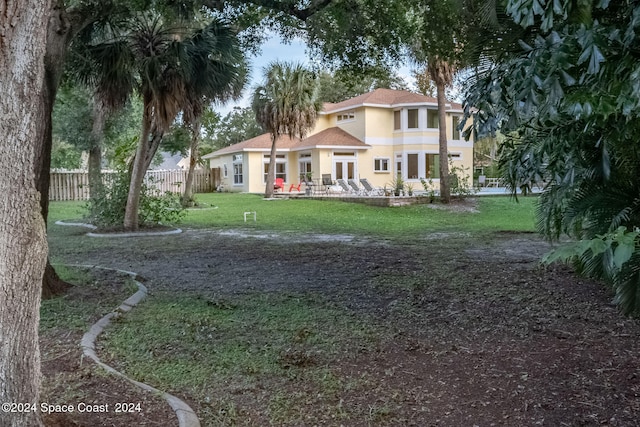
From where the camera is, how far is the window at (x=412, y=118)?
28.4 metres

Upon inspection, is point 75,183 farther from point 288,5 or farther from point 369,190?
point 288,5

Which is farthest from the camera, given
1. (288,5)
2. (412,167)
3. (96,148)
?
(412,167)

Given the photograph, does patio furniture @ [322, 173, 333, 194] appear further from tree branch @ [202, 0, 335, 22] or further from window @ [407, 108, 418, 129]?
tree branch @ [202, 0, 335, 22]

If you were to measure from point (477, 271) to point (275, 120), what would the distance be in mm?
18590

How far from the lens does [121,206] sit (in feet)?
43.1

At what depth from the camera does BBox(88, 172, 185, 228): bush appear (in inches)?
514

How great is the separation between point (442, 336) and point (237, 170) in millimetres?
29961

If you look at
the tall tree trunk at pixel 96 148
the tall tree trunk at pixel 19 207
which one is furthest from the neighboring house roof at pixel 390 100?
the tall tree trunk at pixel 19 207

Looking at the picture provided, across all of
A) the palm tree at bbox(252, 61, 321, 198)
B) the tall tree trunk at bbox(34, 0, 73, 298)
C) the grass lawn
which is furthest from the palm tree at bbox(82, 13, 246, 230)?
the palm tree at bbox(252, 61, 321, 198)

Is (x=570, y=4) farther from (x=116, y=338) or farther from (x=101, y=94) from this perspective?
(x=101, y=94)

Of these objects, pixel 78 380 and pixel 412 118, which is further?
pixel 412 118

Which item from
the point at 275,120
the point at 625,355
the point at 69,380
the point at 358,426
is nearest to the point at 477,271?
the point at 625,355

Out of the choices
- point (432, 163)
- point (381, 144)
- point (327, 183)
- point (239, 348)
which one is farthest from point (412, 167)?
point (239, 348)

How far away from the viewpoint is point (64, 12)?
19.1 feet
